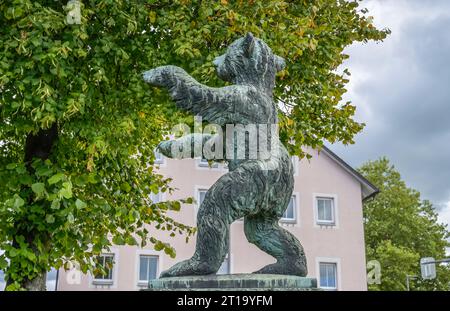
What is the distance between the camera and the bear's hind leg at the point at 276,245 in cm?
482

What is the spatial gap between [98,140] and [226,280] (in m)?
3.91

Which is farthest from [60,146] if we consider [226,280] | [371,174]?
[371,174]

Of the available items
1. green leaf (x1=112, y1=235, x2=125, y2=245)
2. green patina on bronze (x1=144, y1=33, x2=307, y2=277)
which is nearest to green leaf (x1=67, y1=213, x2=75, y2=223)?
green leaf (x1=112, y1=235, x2=125, y2=245)

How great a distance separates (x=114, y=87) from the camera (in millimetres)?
9023

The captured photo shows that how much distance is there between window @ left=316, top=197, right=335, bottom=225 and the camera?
81.1 ft

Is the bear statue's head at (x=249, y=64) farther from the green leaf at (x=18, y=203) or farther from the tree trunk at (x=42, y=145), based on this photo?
the tree trunk at (x=42, y=145)

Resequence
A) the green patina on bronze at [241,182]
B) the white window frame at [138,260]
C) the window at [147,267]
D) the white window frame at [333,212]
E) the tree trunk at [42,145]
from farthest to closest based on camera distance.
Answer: the white window frame at [333,212]
the window at [147,267]
the white window frame at [138,260]
the tree trunk at [42,145]
the green patina on bronze at [241,182]

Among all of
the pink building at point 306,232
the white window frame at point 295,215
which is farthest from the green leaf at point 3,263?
the white window frame at point 295,215

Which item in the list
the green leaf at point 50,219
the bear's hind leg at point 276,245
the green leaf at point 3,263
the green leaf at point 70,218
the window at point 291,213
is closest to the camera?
the bear's hind leg at point 276,245

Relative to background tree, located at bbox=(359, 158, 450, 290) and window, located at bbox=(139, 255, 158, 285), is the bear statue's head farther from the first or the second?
background tree, located at bbox=(359, 158, 450, 290)

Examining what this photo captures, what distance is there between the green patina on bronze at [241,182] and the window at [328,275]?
19.7 m

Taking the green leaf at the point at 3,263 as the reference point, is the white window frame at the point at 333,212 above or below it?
above

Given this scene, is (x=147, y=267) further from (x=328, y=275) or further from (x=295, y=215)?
(x=328, y=275)

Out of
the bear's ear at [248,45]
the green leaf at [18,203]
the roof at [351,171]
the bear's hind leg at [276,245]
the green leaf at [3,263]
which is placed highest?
the roof at [351,171]
